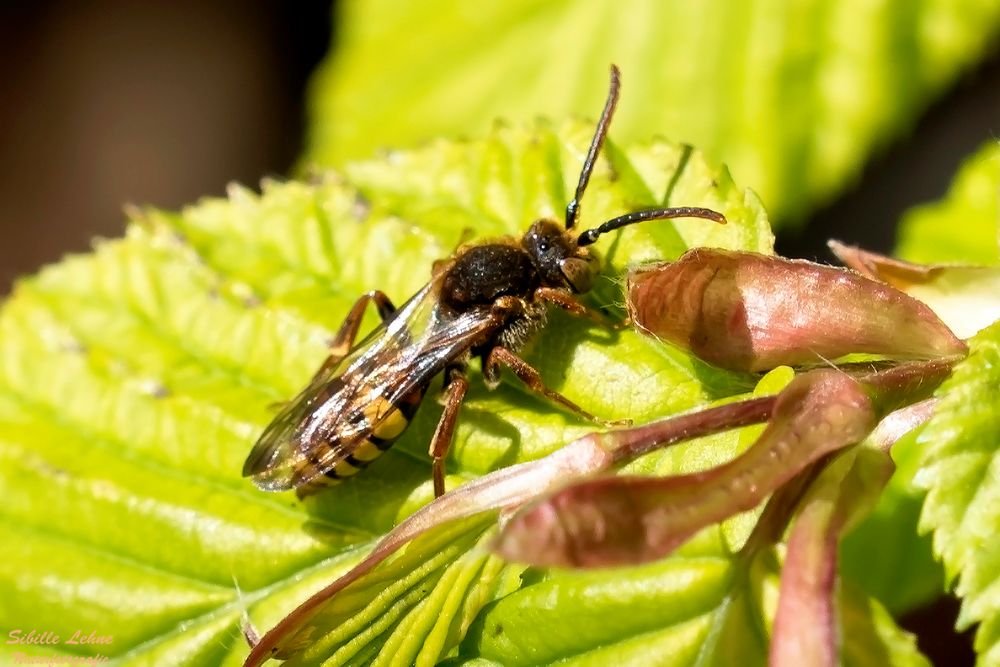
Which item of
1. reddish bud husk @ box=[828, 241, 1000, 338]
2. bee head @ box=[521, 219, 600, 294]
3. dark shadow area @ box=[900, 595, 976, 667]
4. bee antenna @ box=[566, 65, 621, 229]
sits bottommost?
dark shadow area @ box=[900, 595, 976, 667]

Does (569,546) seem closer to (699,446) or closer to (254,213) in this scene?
(699,446)

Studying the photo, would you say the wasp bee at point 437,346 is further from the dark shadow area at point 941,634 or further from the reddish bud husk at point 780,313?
the dark shadow area at point 941,634

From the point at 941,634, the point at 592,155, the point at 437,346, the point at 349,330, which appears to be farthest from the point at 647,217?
the point at 941,634

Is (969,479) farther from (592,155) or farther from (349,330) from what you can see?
(349,330)

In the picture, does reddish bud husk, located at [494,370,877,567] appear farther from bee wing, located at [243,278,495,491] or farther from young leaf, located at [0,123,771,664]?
bee wing, located at [243,278,495,491]

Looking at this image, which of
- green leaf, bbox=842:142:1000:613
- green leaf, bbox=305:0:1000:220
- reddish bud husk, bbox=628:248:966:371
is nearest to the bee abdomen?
reddish bud husk, bbox=628:248:966:371

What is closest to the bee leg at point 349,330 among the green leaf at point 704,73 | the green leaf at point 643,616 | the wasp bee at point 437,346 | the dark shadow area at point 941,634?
the wasp bee at point 437,346

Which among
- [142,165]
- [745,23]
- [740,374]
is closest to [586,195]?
[740,374]
